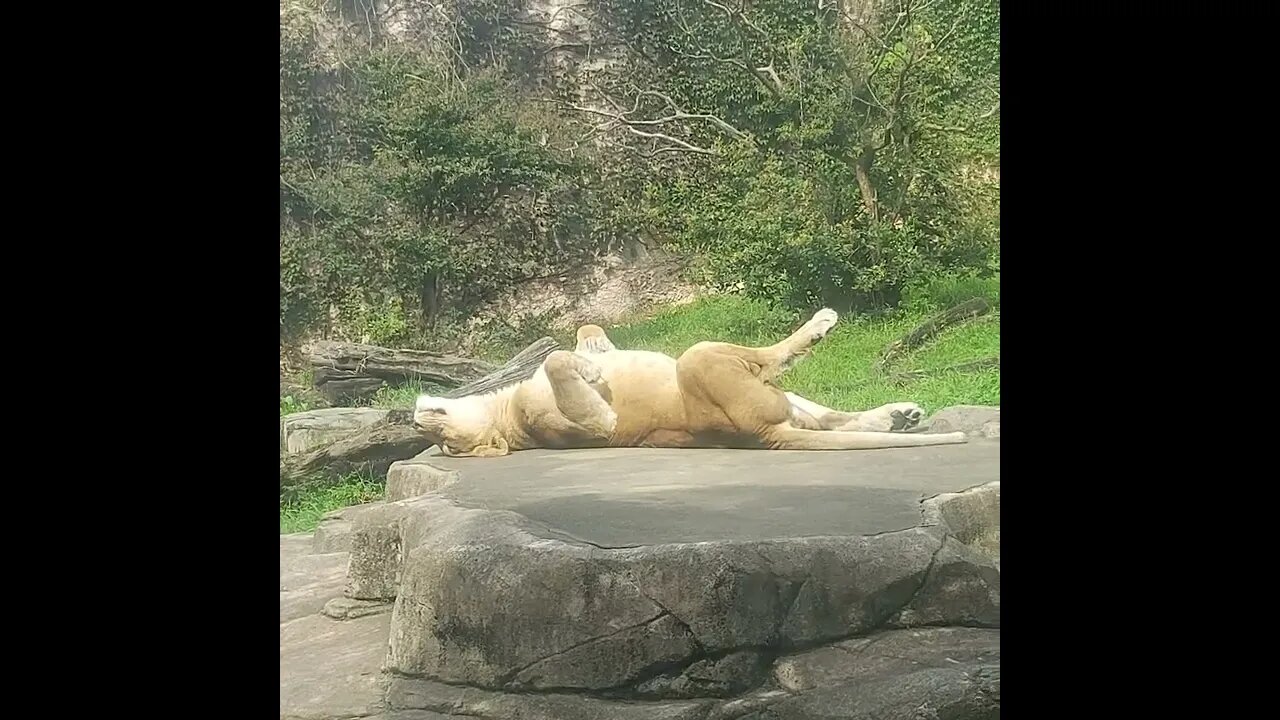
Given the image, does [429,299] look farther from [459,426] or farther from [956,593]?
[956,593]

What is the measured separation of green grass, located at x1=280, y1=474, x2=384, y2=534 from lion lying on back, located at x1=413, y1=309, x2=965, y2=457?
0.26m

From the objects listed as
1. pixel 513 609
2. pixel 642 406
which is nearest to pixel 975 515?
pixel 642 406

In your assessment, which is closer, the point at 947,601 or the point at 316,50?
the point at 947,601

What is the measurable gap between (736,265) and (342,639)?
175 cm

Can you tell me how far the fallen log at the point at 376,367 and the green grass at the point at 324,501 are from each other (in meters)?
0.29

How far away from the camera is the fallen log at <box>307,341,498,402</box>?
4.29 m

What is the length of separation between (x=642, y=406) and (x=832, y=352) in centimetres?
67

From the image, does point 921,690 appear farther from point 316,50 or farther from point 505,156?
point 316,50

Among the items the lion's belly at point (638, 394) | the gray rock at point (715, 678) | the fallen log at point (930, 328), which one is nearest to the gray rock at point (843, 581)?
the gray rock at point (715, 678)

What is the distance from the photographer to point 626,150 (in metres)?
4.36

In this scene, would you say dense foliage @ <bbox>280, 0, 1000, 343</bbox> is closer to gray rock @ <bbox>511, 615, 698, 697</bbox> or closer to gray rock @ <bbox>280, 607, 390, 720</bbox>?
gray rock @ <bbox>280, 607, 390, 720</bbox>

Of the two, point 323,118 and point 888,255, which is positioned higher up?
point 323,118

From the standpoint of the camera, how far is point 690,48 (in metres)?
4.41

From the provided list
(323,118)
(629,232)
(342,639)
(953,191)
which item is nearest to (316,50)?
(323,118)
